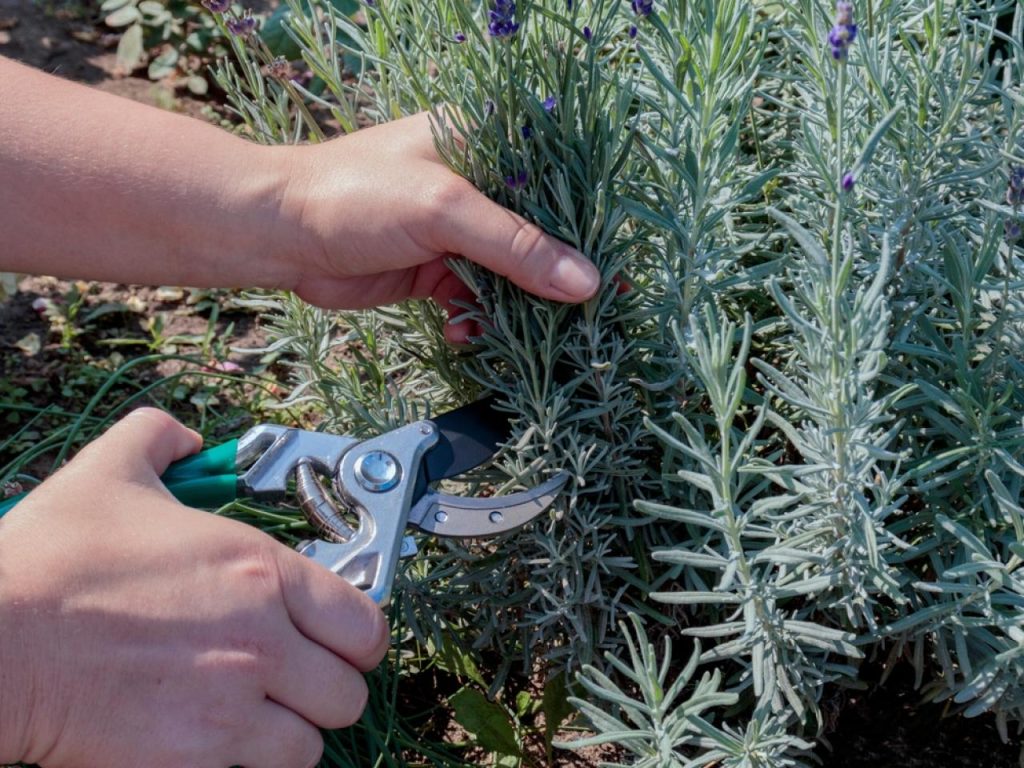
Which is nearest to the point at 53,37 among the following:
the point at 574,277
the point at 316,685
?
the point at 574,277

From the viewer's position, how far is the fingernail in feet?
4.64

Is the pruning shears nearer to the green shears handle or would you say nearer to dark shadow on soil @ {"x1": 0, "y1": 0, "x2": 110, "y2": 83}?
the green shears handle

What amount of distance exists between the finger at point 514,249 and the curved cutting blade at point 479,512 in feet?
0.85

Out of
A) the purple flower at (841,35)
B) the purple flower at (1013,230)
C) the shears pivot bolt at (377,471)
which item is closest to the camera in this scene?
the purple flower at (841,35)

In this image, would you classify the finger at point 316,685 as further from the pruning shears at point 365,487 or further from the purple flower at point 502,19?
the purple flower at point 502,19

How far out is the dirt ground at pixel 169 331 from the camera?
1707 mm

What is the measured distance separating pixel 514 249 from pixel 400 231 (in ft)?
0.66

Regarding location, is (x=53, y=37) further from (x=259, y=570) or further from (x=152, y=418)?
(x=259, y=570)

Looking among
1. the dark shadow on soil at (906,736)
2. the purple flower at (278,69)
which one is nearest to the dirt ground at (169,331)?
the dark shadow on soil at (906,736)

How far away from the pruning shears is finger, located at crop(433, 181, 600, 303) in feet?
0.77

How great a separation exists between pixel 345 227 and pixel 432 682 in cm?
83

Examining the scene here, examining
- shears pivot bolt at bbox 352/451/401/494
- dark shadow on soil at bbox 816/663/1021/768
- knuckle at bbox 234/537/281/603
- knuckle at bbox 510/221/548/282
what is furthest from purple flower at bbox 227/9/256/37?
dark shadow on soil at bbox 816/663/1021/768

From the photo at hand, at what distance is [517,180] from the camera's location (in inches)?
56.9

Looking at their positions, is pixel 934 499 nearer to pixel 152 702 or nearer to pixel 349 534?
pixel 349 534
